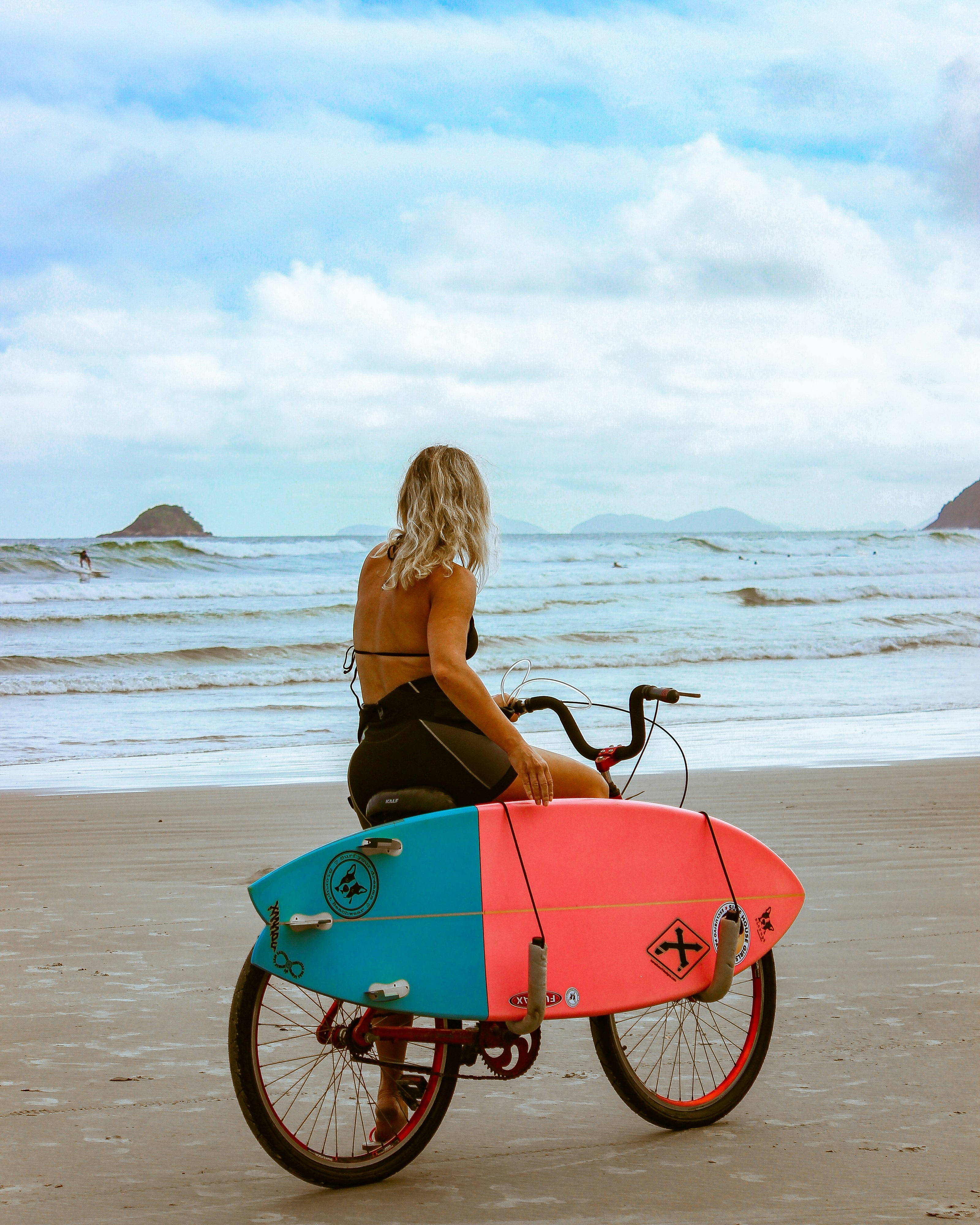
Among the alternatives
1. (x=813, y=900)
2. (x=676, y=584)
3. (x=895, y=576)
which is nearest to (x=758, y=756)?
(x=813, y=900)

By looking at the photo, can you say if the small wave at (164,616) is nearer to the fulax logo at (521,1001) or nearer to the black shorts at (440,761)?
the black shorts at (440,761)

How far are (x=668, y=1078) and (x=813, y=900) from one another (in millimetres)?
2217

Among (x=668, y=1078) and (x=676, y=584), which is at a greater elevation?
(x=676, y=584)

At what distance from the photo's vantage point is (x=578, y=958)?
299 cm

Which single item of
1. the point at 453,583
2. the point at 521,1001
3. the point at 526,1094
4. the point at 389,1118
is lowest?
the point at 526,1094

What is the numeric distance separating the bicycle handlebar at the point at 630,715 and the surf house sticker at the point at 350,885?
0.60 m

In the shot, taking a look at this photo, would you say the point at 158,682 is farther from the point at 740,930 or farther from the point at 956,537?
the point at 956,537

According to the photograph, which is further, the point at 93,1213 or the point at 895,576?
the point at 895,576

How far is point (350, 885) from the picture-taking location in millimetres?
2920

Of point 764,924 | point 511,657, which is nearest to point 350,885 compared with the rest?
point 764,924

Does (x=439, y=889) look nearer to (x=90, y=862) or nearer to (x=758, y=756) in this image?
(x=90, y=862)

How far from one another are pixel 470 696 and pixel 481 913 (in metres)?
0.52

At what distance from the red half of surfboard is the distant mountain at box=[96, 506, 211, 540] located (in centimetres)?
5710

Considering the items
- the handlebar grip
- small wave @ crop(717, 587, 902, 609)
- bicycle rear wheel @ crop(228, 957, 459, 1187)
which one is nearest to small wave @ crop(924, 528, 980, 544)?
small wave @ crop(717, 587, 902, 609)
